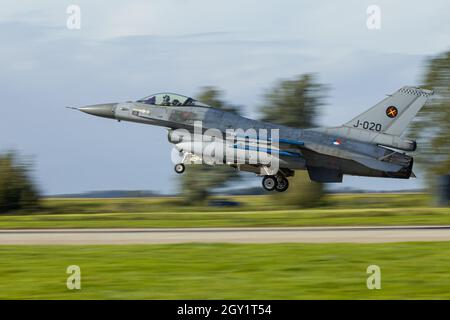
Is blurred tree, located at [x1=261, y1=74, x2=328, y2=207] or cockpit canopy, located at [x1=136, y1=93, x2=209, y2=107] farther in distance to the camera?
blurred tree, located at [x1=261, y1=74, x2=328, y2=207]

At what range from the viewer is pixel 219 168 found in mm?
81875

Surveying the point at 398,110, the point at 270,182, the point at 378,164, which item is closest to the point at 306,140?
the point at 270,182

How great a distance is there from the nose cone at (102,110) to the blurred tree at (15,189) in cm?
3515

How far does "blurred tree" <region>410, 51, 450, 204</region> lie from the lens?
2815 inches

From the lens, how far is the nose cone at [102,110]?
37.7 m

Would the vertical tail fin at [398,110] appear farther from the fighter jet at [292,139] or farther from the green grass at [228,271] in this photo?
the green grass at [228,271]

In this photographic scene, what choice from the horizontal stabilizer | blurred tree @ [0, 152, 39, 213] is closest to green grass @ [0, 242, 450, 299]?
the horizontal stabilizer

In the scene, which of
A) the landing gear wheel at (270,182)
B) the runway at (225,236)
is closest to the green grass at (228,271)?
the runway at (225,236)

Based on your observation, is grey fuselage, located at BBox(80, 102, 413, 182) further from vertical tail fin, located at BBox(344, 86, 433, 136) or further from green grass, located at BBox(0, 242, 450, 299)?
green grass, located at BBox(0, 242, 450, 299)

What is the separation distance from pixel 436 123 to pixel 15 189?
1590 inches

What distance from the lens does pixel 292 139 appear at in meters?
37.1

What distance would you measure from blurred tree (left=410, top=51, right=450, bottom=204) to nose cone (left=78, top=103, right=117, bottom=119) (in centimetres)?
4030
